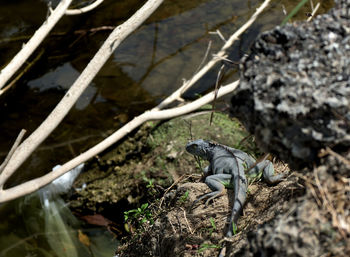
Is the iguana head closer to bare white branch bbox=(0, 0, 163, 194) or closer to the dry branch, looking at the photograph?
the dry branch

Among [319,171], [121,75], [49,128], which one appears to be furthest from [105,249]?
[319,171]

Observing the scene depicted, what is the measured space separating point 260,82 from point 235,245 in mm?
1153

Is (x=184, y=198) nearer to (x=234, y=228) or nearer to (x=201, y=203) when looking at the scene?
(x=201, y=203)

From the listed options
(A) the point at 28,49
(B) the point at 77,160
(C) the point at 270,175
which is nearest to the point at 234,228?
(C) the point at 270,175

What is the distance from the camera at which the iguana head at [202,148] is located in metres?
3.73

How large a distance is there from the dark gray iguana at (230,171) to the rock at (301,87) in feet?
2.33

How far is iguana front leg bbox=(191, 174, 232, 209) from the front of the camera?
9.23ft

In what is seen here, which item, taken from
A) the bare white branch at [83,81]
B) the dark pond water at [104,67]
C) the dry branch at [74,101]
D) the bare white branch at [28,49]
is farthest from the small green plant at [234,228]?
the dark pond water at [104,67]

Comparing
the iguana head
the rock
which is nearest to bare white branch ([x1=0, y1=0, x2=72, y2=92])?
the iguana head

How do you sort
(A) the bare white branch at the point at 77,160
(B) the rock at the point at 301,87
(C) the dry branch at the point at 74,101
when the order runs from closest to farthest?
(B) the rock at the point at 301,87, (C) the dry branch at the point at 74,101, (A) the bare white branch at the point at 77,160

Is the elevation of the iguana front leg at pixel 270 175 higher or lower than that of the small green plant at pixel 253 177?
higher

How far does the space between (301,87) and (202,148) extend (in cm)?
231

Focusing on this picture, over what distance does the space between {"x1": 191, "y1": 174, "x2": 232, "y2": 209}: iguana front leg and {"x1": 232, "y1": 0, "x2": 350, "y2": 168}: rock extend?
119 centimetres

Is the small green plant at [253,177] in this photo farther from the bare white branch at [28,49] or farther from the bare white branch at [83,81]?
the bare white branch at [28,49]
